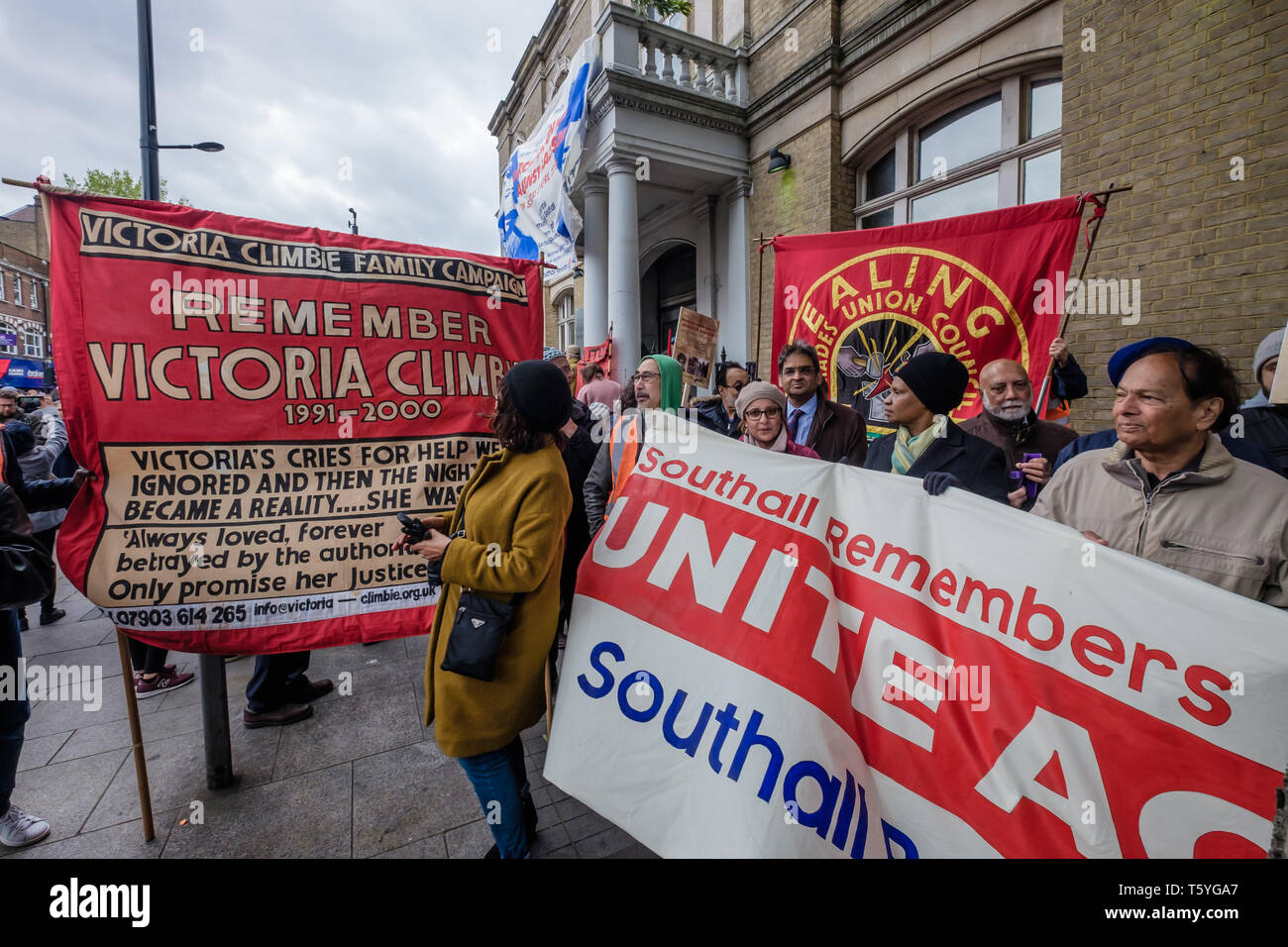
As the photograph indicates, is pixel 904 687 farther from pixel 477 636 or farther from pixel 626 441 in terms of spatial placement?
pixel 626 441

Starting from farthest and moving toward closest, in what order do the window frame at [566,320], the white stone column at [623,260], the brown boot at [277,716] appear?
1. the window frame at [566,320]
2. the white stone column at [623,260]
3. the brown boot at [277,716]

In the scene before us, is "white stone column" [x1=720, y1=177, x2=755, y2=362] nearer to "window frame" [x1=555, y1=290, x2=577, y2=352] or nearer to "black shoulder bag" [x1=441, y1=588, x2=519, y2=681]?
"window frame" [x1=555, y1=290, x2=577, y2=352]

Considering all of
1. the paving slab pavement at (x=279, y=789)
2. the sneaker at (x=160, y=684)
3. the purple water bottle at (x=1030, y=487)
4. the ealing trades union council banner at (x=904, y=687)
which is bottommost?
the paving slab pavement at (x=279, y=789)

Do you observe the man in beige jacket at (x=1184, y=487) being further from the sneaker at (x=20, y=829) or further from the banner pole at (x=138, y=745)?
the sneaker at (x=20, y=829)

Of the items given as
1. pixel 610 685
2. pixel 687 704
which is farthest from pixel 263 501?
pixel 687 704

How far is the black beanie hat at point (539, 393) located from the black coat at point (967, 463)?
1371 mm

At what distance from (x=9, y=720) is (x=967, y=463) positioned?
→ 409 cm

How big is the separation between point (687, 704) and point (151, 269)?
2.62 metres

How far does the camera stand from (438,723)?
77.6 inches

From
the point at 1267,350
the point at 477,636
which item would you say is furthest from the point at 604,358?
the point at 477,636

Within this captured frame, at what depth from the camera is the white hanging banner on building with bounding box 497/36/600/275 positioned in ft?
27.8

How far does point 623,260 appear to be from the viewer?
348 inches

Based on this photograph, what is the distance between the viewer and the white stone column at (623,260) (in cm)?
876

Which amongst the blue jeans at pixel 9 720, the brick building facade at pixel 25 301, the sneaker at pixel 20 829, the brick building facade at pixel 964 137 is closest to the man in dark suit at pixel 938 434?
the brick building facade at pixel 964 137
